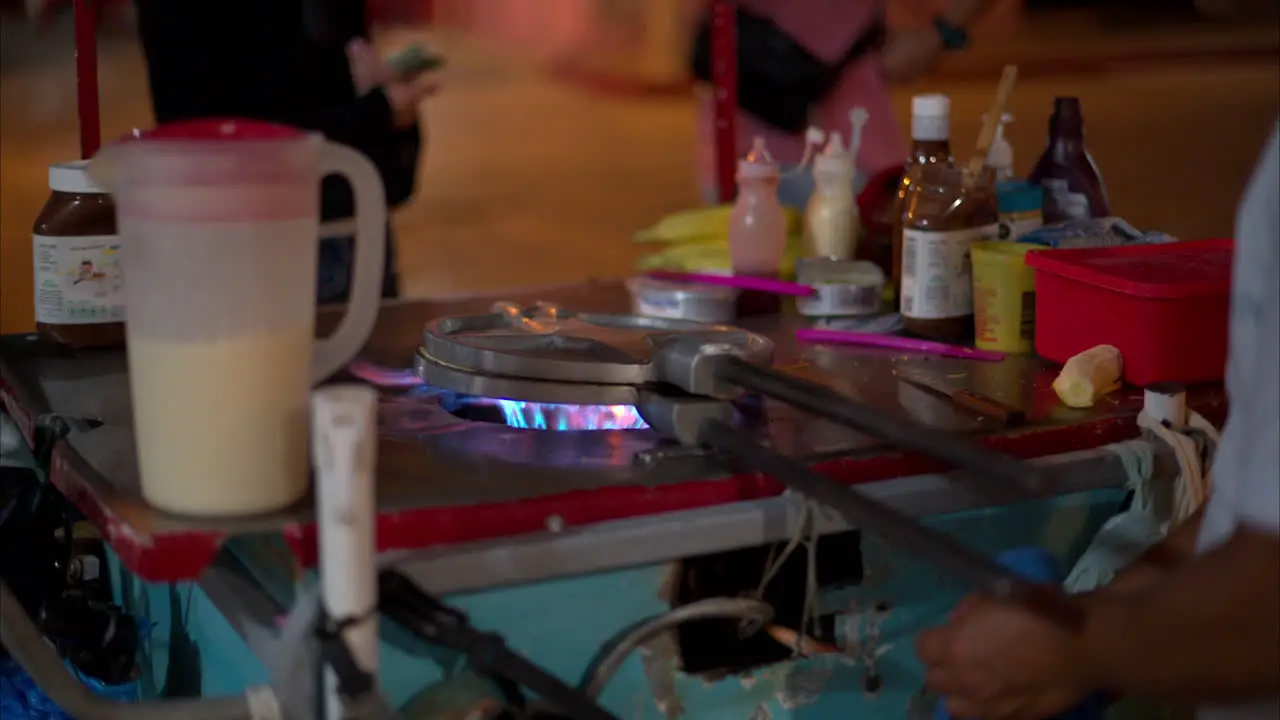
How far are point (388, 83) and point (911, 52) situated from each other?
815mm

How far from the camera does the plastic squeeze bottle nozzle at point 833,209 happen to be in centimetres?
162

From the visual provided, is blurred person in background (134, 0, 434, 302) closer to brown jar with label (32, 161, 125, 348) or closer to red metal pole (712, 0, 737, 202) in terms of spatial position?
red metal pole (712, 0, 737, 202)

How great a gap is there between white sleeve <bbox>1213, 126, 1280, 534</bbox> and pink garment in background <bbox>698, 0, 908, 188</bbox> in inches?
49.4

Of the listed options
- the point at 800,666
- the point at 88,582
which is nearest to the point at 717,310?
the point at 800,666

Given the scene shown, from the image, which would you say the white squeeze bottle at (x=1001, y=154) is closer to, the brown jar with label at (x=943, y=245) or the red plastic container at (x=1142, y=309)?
the brown jar with label at (x=943, y=245)

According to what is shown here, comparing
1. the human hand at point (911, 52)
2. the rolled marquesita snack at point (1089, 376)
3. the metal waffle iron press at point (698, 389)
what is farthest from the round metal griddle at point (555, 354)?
the human hand at point (911, 52)

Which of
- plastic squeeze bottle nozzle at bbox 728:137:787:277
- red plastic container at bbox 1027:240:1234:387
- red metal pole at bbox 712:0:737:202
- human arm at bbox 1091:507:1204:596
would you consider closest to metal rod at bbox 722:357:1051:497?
human arm at bbox 1091:507:1204:596

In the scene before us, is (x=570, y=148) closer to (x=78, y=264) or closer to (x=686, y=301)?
(x=686, y=301)

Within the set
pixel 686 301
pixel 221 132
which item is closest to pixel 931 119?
pixel 686 301

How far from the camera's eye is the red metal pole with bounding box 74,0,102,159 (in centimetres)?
149

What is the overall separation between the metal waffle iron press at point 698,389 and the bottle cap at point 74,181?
0.37 m

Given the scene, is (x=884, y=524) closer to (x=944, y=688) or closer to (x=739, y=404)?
(x=944, y=688)

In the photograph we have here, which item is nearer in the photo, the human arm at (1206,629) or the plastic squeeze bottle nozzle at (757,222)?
the human arm at (1206,629)

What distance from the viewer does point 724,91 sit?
197 cm
